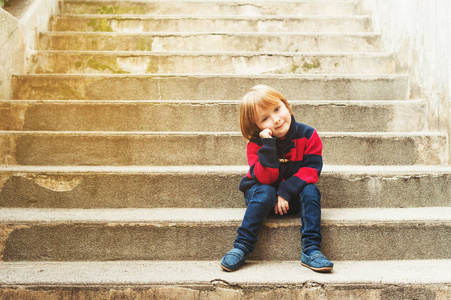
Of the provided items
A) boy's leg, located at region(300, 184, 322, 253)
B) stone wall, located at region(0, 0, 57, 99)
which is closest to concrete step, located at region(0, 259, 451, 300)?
boy's leg, located at region(300, 184, 322, 253)

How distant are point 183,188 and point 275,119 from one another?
0.60 meters

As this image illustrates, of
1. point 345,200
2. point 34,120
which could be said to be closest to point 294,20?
point 345,200

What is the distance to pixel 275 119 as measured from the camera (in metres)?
1.68

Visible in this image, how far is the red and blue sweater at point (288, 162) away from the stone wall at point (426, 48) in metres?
0.97

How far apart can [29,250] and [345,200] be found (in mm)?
1509

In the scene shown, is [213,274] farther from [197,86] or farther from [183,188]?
[197,86]

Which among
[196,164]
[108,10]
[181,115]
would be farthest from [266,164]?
[108,10]

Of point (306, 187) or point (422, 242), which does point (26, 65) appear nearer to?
point (306, 187)

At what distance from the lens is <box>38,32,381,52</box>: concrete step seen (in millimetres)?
3180

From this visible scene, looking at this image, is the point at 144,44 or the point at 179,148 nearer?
the point at 179,148

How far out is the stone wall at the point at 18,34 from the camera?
2.55 m

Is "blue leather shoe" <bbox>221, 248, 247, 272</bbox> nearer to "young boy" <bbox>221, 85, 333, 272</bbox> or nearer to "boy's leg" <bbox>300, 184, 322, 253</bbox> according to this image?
"young boy" <bbox>221, 85, 333, 272</bbox>

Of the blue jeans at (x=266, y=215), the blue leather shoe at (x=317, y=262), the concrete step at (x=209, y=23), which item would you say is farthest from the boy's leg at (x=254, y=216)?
the concrete step at (x=209, y=23)

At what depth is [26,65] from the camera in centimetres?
291
